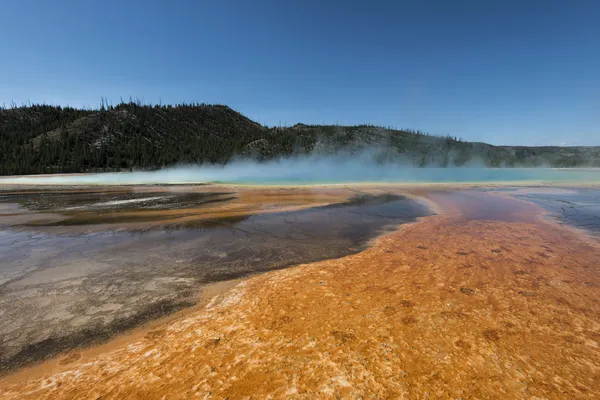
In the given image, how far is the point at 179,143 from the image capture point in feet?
367

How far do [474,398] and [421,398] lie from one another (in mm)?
564

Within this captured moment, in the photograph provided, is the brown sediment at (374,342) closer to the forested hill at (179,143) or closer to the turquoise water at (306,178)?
the turquoise water at (306,178)

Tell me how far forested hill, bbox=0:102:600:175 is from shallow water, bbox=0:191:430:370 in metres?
76.1

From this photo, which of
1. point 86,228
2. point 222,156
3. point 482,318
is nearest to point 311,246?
point 482,318

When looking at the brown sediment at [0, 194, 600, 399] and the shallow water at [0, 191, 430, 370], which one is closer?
the brown sediment at [0, 194, 600, 399]

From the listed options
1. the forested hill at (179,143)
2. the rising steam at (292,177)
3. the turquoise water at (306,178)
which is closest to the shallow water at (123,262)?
the turquoise water at (306,178)

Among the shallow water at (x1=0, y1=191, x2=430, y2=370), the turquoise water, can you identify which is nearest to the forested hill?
the turquoise water

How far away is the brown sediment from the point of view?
126 inches

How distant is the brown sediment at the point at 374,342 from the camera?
3203 millimetres

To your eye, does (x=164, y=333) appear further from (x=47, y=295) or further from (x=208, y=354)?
(x=47, y=295)

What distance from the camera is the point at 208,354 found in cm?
375

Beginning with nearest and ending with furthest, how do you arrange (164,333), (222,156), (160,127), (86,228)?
(164,333), (86,228), (222,156), (160,127)

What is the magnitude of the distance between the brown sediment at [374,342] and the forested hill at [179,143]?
8369 cm

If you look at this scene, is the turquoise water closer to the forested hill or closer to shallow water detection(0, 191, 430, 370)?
the forested hill
